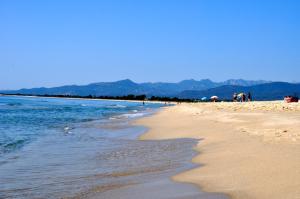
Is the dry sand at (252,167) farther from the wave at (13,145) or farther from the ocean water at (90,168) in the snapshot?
the wave at (13,145)

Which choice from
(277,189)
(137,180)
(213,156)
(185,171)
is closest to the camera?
(277,189)

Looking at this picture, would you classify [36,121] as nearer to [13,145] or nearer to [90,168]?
[13,145]

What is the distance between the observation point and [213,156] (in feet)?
36.0

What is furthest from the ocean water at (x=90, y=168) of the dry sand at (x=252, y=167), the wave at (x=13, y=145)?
the dry sand at (x=252, y=167)

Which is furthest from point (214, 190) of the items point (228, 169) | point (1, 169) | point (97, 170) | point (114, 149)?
point (114, 149)

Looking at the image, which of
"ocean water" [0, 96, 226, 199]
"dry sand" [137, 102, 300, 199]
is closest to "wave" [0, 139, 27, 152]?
"ocean water" [0, 96, 226, 199]

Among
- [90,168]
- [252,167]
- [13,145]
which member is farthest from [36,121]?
[252,167]

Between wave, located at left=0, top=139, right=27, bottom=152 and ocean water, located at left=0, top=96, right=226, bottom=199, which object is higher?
ocean water, located at left=0, top=96, right=226, bottom=199

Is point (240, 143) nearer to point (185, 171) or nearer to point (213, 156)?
point (213, 156)

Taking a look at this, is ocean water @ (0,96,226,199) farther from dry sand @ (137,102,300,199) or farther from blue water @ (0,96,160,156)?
blue water @ (0,96,160,156)

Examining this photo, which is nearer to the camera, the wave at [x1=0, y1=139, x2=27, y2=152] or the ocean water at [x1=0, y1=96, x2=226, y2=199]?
the ocean water at [x1=0, y1=96, x2=226, y2=199]

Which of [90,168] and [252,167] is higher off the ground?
[252,167]

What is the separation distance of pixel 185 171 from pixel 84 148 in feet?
20.1

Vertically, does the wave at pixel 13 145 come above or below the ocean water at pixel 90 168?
below
